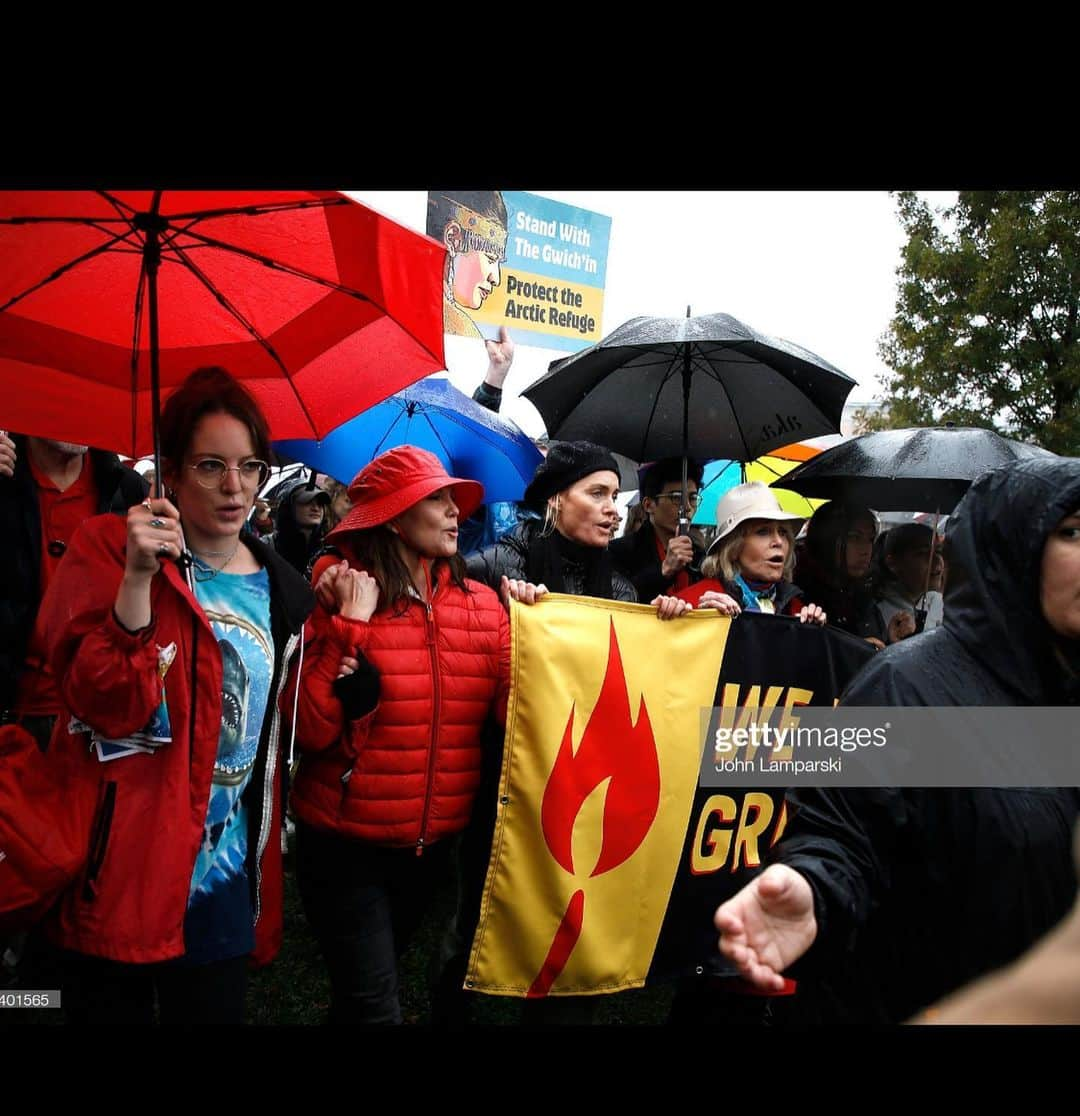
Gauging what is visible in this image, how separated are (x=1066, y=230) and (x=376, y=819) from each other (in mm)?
7183

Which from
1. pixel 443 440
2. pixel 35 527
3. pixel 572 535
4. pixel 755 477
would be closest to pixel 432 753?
pixel 572 535

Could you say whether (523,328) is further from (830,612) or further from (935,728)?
(935,728)

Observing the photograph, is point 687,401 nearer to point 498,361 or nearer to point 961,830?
point 498,361

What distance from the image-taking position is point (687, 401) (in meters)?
4.22

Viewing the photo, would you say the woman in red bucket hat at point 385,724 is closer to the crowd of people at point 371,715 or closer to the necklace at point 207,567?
the crowd of people at point 371,715

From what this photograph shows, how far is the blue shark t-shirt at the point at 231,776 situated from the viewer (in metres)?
2.11

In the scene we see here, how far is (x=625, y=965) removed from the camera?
2.86 metres

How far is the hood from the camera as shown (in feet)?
5.39

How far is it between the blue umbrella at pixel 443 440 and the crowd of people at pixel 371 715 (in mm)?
1107

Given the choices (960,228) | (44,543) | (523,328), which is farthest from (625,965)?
(960,228)

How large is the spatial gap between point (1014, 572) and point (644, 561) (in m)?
2.80

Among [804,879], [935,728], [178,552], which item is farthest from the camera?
[178,552]

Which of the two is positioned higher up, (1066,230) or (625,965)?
(1066,230)

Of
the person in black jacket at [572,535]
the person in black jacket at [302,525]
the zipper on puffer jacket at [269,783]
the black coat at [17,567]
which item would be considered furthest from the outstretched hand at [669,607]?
the person in black jacket at [302,525]
